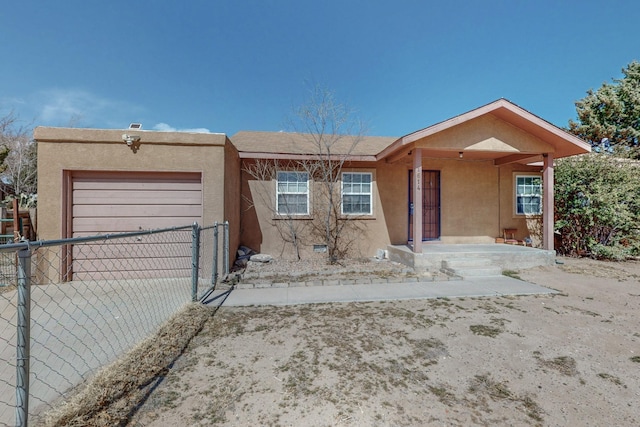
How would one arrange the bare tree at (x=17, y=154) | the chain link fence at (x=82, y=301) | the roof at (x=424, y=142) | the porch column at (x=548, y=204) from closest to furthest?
the chain link fence at (x=82, y=301)
the roof at (x=424, y=142)
the porch column at (x=548, y=204)
the bare tree at (x=17, y=154)

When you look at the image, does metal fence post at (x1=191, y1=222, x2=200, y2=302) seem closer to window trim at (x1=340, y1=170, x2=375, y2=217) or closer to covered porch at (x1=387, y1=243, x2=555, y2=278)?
window trim at (x1=340, y1=170, x2=375, y2=217)

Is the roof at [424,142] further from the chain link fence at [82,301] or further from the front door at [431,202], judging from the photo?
the chain link fence at [82,301]

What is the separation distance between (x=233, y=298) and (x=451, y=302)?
12.7 ft

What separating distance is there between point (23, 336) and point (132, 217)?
15.7 feet

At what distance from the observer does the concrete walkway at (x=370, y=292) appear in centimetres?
467

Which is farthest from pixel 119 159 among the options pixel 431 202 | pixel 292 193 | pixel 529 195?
pixel 529 195

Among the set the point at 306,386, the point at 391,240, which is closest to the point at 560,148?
the point at 391,240

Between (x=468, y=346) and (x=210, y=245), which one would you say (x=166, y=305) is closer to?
(x=210, y=245)

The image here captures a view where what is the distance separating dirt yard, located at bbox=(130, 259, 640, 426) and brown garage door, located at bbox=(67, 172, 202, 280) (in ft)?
9.09

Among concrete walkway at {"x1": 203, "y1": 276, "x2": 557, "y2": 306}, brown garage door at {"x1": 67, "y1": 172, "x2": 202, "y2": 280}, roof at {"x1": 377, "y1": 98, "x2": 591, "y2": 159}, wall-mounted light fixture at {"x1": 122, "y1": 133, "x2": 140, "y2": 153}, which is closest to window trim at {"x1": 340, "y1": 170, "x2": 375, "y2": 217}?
roof at {"x1": 377, "y1": 98, "x2": 591, "y2": 159}

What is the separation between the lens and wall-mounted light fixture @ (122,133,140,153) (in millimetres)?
5477

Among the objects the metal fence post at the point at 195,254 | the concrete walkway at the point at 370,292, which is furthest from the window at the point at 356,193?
the metal fence post at the point at 195,254

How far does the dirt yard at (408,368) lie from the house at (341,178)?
3186 millimetres

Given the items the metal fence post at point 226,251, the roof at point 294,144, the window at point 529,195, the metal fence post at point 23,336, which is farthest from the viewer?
the window at point 529,195
